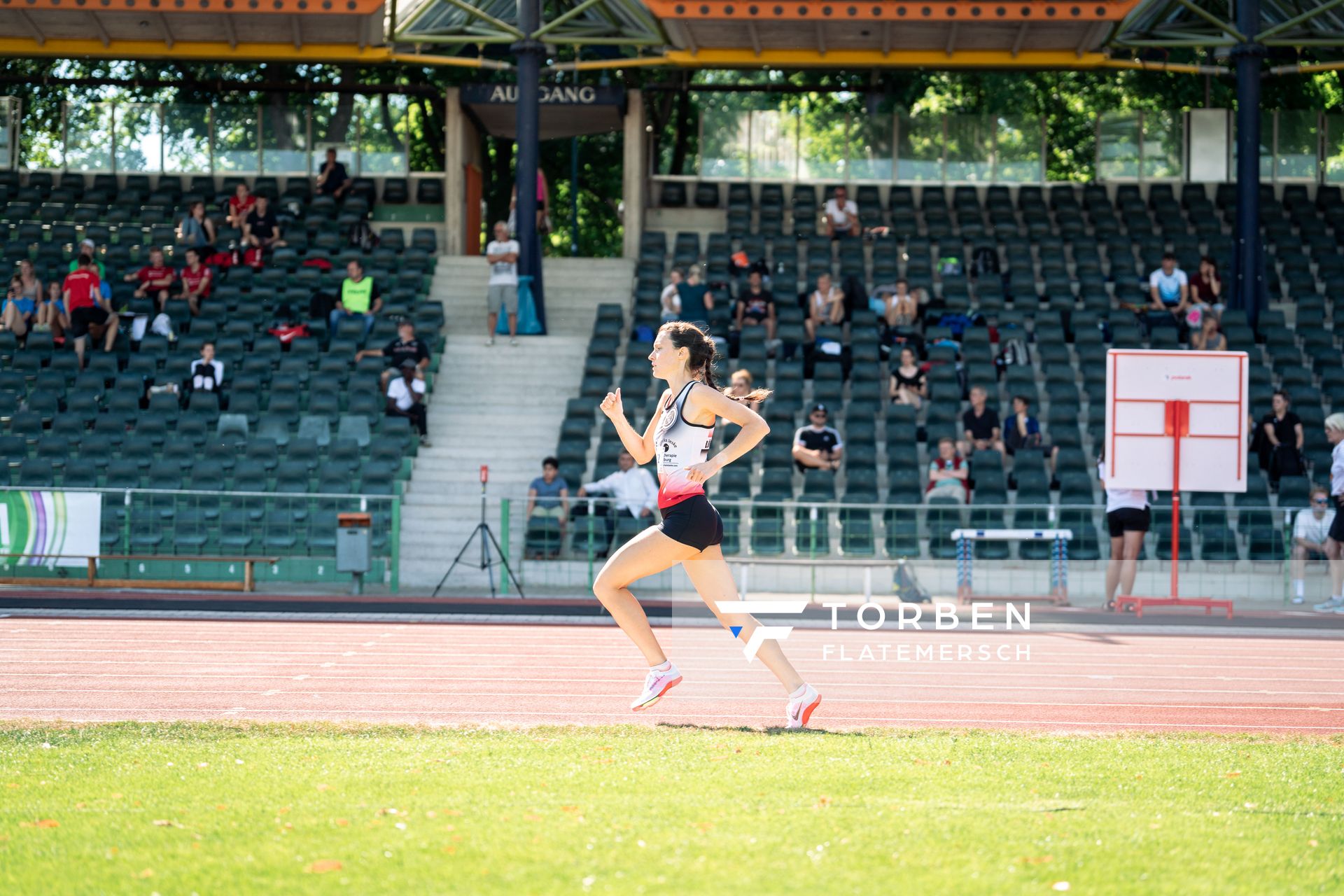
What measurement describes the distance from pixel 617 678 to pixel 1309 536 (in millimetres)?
10618

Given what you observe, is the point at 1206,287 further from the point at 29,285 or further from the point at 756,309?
the point at 29,285

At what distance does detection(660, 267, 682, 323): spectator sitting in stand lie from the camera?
24578 mm

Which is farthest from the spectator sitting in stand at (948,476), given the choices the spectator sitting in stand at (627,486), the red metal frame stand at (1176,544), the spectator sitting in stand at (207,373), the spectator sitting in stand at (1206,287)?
the spectator sitting in stand at (207,373)

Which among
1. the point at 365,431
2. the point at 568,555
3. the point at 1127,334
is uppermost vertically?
the point at 1127,334

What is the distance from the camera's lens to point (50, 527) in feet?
63.0

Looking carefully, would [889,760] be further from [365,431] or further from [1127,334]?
[1127,334]

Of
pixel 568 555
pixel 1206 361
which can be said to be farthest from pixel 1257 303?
pixel 568 555

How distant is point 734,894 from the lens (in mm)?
4918

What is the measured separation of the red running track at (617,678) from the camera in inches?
396

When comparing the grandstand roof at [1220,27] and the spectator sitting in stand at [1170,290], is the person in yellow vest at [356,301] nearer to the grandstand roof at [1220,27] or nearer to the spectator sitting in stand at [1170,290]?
the spectator sitting in stand at [1170,290]

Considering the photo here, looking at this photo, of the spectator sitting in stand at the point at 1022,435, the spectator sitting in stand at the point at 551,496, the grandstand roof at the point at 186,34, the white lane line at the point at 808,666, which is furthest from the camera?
the grandstand roof at the point at 186,34

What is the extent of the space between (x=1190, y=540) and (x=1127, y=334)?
673 cm

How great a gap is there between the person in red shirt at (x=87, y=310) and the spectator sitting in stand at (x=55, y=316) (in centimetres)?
35

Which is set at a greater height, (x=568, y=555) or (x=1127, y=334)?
(x=1127, y=334)
